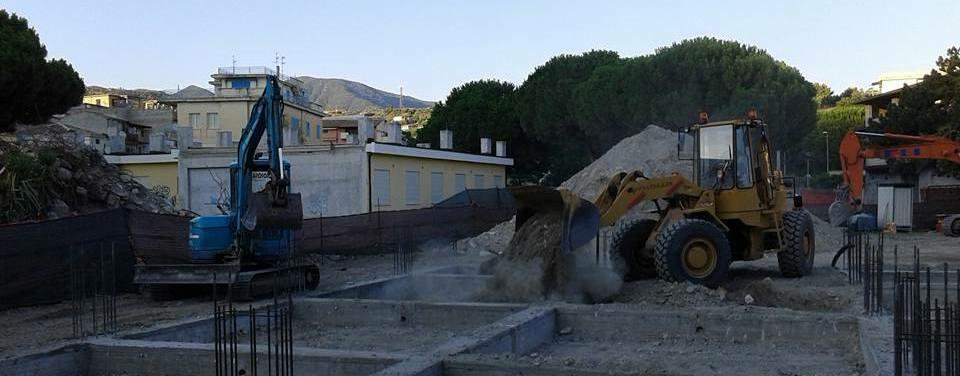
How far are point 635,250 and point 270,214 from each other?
227 inches

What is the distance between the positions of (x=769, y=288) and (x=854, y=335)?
3.36m

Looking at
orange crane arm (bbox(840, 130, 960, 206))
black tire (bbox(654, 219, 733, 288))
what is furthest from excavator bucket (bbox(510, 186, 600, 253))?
orange crane arm (bbox(840, 130, 960, 206))

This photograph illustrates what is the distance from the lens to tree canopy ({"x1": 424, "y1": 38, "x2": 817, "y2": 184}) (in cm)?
3472

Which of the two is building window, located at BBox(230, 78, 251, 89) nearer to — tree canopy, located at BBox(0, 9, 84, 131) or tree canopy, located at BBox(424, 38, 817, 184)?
tree canopy, located at BBox(424, 38, 817, 184)

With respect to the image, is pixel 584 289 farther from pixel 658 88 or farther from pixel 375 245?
pixel 658 88

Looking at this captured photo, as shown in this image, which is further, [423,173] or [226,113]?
[226,113]

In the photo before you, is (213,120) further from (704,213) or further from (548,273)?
(548,273)

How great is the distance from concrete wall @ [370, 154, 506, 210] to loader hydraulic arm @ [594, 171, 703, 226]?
54.4ft

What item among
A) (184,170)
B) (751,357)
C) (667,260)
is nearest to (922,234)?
(667,260)

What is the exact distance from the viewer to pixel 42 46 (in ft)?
58.0

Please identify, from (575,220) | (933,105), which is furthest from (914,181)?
(575,220)

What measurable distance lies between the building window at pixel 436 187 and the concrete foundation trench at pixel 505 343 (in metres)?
20.5

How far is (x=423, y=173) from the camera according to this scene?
31.5 metres

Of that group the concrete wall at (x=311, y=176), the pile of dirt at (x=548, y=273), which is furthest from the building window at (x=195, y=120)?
the pile of dirt at (x=548, y=273)
